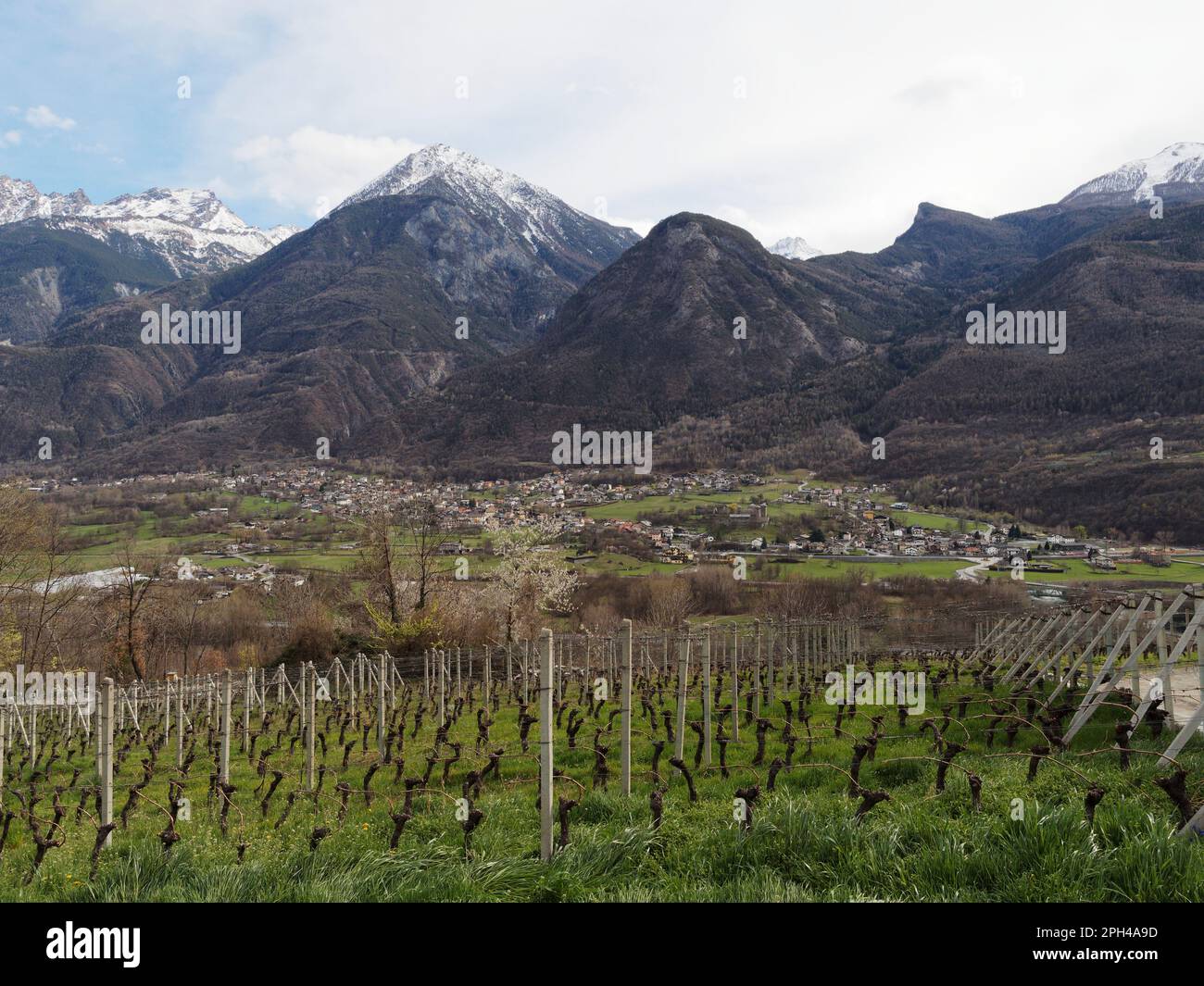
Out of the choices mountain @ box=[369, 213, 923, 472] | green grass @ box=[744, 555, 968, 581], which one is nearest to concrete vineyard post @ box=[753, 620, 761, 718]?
green grass @ box=[744, 555, 968, 581]

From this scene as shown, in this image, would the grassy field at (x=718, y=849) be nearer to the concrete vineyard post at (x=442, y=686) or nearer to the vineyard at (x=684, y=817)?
the vineyard at (x=684, y=817)

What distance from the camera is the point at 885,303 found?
17175 centimetres

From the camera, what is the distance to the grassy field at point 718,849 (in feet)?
14.7

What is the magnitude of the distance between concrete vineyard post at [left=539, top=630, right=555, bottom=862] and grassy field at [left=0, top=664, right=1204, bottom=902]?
195 mm

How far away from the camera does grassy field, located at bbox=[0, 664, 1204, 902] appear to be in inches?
177

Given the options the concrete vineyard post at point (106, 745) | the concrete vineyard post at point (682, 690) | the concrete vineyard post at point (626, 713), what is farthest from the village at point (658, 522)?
the concrete vineyard post at point (626, 713)

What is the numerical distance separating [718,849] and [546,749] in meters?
1.51

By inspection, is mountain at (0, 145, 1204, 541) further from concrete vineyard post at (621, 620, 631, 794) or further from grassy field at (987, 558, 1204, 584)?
concrete vineyard post at (621, 620, 631, 794)

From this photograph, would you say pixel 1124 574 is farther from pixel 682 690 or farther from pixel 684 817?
pixel 684 817

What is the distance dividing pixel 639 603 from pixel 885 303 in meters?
151

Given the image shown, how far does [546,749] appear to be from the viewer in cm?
585
